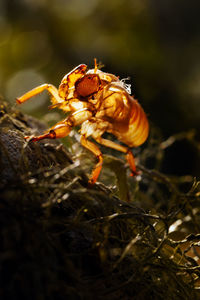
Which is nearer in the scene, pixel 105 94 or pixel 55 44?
pixel 105 94

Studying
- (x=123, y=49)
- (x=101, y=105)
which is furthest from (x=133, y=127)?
(x=123, y=49)

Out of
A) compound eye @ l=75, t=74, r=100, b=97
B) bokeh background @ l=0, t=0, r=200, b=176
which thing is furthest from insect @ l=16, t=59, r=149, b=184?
bokeh background @ l=0, t=0, r=200, b=176

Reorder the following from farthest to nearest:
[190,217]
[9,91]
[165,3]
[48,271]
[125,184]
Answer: [9,91] → [165,3] → [125,184] → [190,217] → [48,271]

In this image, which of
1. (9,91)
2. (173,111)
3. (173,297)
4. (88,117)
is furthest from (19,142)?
(9,91)

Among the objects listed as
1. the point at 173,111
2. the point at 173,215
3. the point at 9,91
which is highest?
the point at 173,215

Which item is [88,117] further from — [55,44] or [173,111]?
[55,44]

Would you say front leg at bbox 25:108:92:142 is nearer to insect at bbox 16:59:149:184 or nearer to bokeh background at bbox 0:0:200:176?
insect at bbox 16:59:149:184

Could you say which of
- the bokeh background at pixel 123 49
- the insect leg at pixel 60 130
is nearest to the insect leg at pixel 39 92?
the insect leg at pixel 60 130
